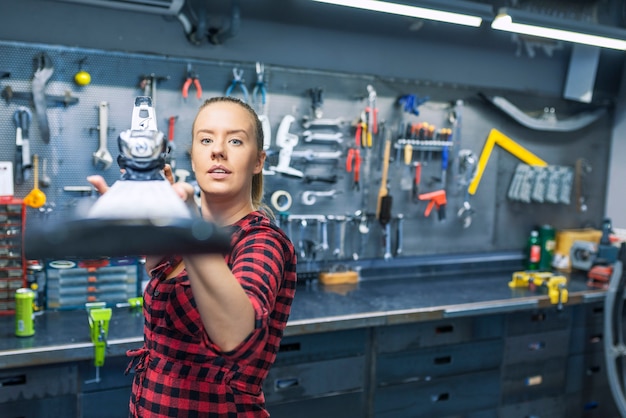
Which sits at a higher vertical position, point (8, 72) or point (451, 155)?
point (8, 72)

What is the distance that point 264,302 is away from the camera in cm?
82

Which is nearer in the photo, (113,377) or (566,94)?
(113,377)

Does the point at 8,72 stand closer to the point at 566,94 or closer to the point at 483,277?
the point at 483,277

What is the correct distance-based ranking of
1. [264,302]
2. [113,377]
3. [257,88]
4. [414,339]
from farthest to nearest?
1. [257,88]
2. [414,339]
3. [113,377]
4. [264,302]

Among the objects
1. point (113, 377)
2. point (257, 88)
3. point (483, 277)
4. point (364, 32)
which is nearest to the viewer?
point (113, 377)

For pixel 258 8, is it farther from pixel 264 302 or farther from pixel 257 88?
pixel 264 302

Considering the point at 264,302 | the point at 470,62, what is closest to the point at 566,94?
the point at 470,62

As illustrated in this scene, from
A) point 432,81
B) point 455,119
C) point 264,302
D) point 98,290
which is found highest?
point 432,81

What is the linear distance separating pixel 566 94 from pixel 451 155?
3.05 ft

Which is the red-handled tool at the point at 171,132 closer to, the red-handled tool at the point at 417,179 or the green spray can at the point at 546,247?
the red-handled tool at the point at 417,179

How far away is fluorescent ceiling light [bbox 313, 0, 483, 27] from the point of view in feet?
7.21

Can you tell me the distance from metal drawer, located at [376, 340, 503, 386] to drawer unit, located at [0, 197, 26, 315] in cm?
143

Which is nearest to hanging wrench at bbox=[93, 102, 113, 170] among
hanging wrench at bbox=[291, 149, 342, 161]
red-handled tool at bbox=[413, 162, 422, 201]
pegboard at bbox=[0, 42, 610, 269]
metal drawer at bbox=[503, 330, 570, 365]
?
pegboard at bbox=[0, 42, 610, 269]

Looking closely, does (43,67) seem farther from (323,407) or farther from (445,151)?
(445,151)
